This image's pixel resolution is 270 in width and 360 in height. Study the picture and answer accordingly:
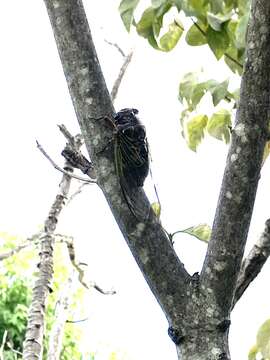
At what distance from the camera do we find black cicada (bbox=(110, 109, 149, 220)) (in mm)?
1094

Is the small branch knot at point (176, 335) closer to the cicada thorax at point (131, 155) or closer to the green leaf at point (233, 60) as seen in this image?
the cicada thorax at point (131, 155)

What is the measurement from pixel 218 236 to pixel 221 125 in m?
0.38

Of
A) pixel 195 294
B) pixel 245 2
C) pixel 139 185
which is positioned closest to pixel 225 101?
pixel 245 2

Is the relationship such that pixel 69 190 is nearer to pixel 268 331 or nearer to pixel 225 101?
pixel 225 101

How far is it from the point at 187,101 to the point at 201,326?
49 cm

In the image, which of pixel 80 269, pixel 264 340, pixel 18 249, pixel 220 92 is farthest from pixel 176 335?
pixel 18 249

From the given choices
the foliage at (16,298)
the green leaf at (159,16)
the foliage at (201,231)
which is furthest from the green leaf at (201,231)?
the foliage at (16,298)

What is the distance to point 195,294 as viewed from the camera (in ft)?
3.47

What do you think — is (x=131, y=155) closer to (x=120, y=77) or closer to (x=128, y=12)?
(x=128, y=12)

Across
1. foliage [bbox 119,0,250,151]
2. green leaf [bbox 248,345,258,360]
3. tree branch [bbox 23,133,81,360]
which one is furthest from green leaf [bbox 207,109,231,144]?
green leaf [bbox 248,345,258,360]

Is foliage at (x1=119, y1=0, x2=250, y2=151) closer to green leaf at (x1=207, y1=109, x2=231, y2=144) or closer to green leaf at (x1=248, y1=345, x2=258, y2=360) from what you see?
green leaf at (x1=207, y1=109, x2=231, y2=144)

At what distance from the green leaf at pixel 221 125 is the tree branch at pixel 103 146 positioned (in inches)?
12.5

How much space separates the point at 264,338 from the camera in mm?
1246

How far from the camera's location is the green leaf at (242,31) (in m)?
1.13
